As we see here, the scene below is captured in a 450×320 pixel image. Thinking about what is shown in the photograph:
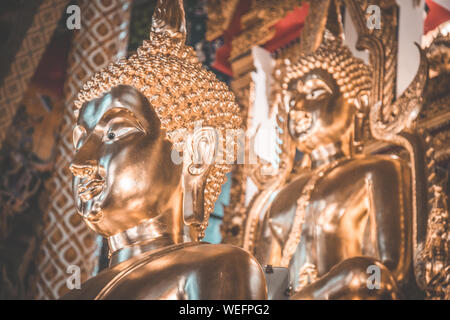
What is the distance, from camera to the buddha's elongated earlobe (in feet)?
4.71

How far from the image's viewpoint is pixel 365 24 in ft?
7.84

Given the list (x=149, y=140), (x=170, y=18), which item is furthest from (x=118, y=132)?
(x=170, y=18)

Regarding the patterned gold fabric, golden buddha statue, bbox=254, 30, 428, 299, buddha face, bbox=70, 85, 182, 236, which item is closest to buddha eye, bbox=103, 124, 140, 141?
buddha face, bbox=70, 85, 182, 236

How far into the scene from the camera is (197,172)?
145 cm

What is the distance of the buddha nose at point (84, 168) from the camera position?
1328mm

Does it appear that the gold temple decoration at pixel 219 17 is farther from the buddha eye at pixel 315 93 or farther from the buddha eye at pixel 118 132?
the buddha eye at pixel 118 132

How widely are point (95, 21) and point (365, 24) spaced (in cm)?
114

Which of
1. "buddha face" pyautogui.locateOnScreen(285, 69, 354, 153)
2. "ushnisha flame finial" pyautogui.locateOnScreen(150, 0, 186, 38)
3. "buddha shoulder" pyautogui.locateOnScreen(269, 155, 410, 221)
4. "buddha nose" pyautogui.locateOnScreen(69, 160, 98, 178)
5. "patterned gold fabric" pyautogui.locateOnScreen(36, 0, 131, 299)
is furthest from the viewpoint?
"patterned gold fabric" pyautogui.locateOnScreen(36, 0, 131, 299)

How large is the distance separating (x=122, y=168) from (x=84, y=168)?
7cm

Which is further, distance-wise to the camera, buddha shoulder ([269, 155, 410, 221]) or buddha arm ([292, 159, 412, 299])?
buddha shoulder ([269, 155, 410, 221])
